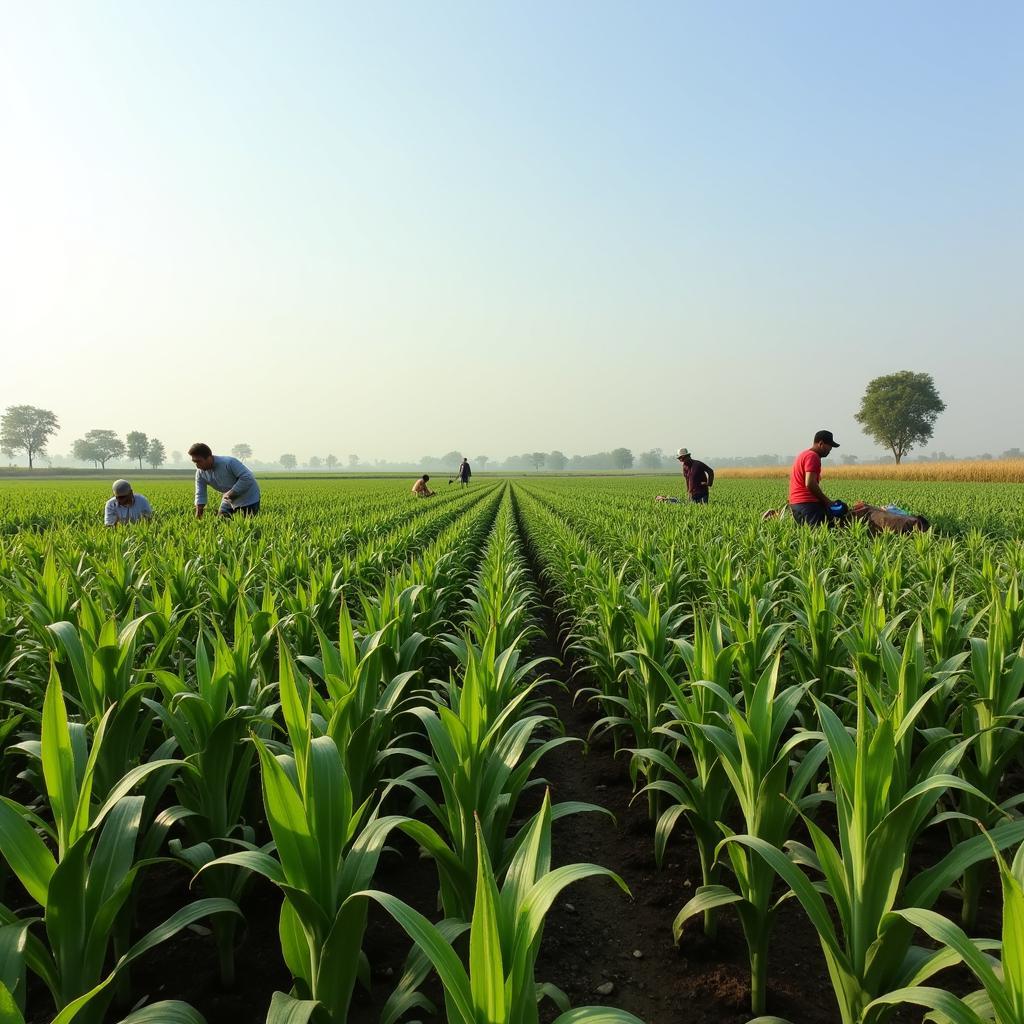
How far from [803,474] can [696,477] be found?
7217 mm

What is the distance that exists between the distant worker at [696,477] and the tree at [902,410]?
80980 millimetres

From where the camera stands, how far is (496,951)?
1223mm

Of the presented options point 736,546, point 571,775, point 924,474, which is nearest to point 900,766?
point 571,775

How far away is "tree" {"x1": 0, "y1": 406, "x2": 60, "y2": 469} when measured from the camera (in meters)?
138

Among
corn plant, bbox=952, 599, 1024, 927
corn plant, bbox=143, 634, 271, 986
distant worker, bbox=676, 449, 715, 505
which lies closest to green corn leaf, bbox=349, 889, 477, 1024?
corn plant, bbox=143, 634, 271, 986

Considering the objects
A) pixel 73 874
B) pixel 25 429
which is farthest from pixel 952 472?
pixel 25 429

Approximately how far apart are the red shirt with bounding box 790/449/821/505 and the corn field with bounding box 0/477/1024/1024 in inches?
209

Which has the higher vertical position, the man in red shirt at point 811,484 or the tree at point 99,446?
the tree at point 99,446

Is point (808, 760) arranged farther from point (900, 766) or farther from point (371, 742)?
→ point (371, 742)

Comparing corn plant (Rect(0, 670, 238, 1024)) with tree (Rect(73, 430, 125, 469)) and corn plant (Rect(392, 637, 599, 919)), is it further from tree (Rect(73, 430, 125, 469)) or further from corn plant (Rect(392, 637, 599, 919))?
tree (Rect(73, 430, 125, 469))

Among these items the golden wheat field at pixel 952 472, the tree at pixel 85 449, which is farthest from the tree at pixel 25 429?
the golden wheat field at pixel 952 472

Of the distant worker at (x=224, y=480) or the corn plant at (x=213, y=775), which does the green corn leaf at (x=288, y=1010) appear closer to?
the corn plant at (x=213, y=775)

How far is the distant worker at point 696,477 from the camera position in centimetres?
1747

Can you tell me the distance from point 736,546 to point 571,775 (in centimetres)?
498
